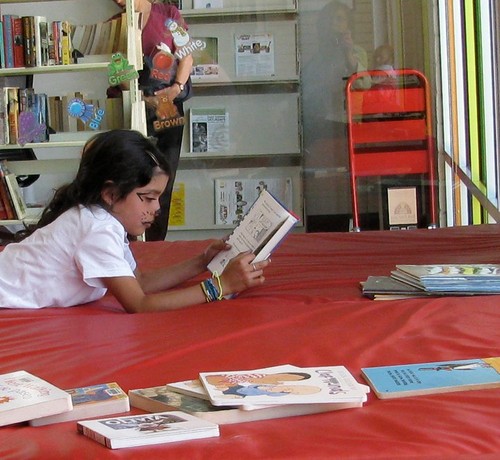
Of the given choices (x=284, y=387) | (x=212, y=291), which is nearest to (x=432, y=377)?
(x=284, y=387)

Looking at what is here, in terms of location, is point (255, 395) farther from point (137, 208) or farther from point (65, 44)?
point (65, 44)

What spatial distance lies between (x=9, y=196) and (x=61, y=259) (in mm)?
2205

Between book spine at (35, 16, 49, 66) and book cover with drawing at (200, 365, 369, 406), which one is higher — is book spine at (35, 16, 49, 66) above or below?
above

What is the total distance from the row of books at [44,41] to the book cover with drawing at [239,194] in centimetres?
79

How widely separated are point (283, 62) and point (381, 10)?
1.62 feet

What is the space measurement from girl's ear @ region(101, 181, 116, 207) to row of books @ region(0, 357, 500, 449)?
0.83 m

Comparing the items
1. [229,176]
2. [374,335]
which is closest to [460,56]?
[229,176]

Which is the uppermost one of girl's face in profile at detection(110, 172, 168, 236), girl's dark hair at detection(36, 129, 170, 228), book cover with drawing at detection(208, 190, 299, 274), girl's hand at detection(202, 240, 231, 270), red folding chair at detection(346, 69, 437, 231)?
red folding chair at detection(346, 69, 437, 231)

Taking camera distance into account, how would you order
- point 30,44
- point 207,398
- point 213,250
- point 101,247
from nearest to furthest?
point 207,398 < point 101,247 < point 213,250 < point 30,44

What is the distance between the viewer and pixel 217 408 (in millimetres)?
1039

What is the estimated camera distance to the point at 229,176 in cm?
423

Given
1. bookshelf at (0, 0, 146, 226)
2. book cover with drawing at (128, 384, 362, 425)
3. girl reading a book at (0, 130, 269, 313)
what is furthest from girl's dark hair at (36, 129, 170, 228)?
bookshelf at (0, 0, 146, 226)

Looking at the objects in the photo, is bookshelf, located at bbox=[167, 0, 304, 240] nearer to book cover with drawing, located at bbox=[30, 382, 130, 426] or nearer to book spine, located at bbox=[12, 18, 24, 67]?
book spine, located at bbox=[12, 18, 24, 67]

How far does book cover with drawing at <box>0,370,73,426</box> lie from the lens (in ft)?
3.41
